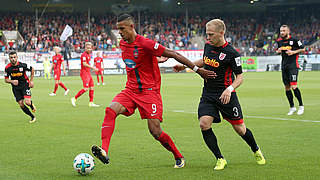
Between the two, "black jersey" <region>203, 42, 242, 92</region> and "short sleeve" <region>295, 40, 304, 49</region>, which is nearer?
"black jersey" <region>203, 42, 242, 92</region>

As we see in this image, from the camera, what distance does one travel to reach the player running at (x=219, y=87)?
22.8 ft

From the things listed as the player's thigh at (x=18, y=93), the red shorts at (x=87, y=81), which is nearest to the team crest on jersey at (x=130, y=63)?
the player's thigh at (x=18, y=93)

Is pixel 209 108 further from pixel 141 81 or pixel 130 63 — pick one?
pixel 130 63

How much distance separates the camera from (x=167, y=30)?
60.8 m

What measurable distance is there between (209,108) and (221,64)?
2.16 feet

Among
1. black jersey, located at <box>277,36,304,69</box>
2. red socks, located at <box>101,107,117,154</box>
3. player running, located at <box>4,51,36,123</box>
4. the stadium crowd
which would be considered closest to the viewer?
red socks, located at <box>101,107,117,154</box>

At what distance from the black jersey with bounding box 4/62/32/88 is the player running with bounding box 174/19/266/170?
7226mm

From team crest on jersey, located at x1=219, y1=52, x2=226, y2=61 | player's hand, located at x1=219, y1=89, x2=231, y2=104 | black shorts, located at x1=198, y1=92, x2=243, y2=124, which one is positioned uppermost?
team crest on jersey, located at x1=219, y1=52, x2=226, y2=61

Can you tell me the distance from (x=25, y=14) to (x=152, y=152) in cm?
4865

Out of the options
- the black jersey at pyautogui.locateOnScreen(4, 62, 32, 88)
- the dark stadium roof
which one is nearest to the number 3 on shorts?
the black jersey at pyautogui.locateOnScreen(4, 62, 32, 88)

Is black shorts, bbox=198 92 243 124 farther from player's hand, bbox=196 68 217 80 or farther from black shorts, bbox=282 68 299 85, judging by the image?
black shorts, bbox=282 68 299 85

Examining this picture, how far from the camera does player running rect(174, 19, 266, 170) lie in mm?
6957

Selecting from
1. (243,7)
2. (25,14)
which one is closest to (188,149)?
(25,14)

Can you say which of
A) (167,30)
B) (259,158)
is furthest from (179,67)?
(167,30)
